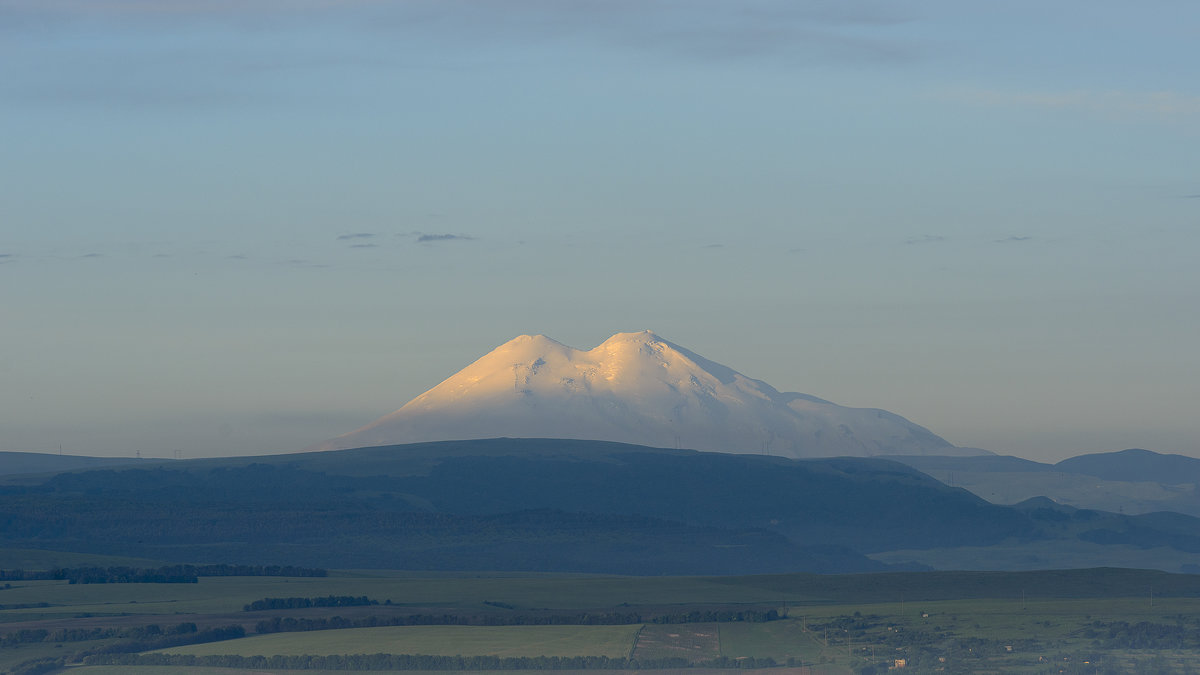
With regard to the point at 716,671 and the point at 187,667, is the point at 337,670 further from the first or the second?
the point at 716,671

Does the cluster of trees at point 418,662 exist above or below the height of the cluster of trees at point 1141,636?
above

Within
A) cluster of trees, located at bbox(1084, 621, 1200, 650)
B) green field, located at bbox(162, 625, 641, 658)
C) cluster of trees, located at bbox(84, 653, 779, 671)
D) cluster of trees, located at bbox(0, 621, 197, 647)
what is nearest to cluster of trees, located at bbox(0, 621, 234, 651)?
cluster of trees, located at bbox(0, 621, 197, 647)

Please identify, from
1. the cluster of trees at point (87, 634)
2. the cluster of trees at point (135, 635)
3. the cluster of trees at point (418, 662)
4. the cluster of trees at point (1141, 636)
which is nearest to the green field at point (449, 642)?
the cluster of trees at point (418, 662)

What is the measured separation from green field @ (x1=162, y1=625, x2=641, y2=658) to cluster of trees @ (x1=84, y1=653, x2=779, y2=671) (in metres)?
3.00

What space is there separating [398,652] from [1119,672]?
2634 inches

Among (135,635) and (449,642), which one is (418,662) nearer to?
(449,642)

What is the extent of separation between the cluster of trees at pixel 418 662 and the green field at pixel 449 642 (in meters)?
3.00

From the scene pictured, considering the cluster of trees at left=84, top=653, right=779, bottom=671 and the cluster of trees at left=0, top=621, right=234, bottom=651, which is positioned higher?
the cluster of trees at left=0, top=621, right=234, bottom=651

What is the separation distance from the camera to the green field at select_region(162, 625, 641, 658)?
6614 inches

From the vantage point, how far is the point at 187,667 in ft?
527

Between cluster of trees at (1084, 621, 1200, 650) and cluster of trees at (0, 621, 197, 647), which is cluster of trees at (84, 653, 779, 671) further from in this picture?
cluster of trees at (1084, 621, 1200, 650)

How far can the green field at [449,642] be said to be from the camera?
6614 inches

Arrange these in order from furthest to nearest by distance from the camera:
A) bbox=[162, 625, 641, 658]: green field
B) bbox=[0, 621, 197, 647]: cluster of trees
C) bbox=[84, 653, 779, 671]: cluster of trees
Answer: bbox=[0, 621, 197, 647]: cluster of trees → bbox=[162, 625, 641, 658]: green field → bbox=[84, 653, 779, 671]: cluster of trees

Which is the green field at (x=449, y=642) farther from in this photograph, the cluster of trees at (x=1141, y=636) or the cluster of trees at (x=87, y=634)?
the cluster of trees at (x=1141, y=636)
